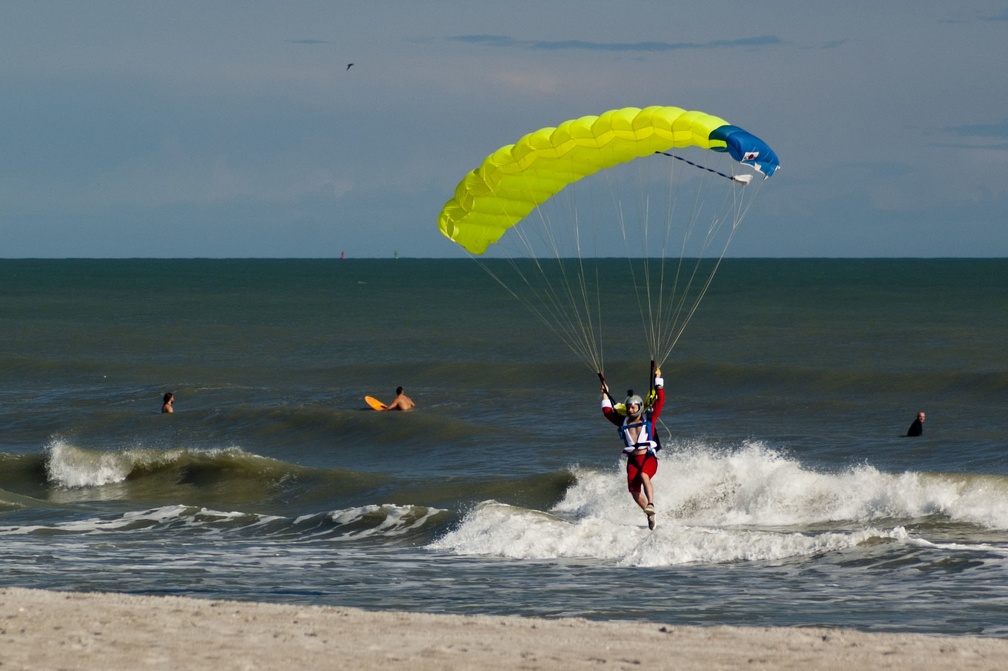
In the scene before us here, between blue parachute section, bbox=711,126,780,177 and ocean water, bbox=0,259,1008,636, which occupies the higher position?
blue parachute section, bbox=711,126,780,177

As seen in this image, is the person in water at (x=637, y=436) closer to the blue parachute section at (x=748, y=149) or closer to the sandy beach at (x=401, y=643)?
the blue parachute section at (x=748, y=149)

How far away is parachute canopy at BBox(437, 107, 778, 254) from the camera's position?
1344cm

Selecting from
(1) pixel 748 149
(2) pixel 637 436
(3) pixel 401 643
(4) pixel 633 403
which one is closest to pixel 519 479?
(2) pixel 637 436

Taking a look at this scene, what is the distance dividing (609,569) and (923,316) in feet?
145

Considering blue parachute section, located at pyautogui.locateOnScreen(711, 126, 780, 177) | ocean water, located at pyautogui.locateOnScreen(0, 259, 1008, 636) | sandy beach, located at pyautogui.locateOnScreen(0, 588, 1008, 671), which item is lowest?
sandy beach, located at pyautogui.locateOnScreen(0, 588, 1008, 671)

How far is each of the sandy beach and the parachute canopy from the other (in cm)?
596

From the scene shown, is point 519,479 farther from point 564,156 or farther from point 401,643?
point 401,643

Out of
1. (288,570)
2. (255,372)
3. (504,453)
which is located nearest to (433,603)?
(288,570)

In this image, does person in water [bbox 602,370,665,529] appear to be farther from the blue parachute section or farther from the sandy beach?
the sandy beach

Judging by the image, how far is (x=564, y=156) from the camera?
48.2 feet

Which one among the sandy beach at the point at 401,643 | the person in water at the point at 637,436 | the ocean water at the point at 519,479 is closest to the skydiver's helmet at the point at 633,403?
the person in water at the point at 637,436

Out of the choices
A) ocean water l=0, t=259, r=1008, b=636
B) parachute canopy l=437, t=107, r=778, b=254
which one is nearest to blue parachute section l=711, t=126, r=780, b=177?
parachute canopy l=437, t=107, r=778, b=254

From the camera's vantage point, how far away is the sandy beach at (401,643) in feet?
26.4

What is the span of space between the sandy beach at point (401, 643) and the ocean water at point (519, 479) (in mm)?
1094
